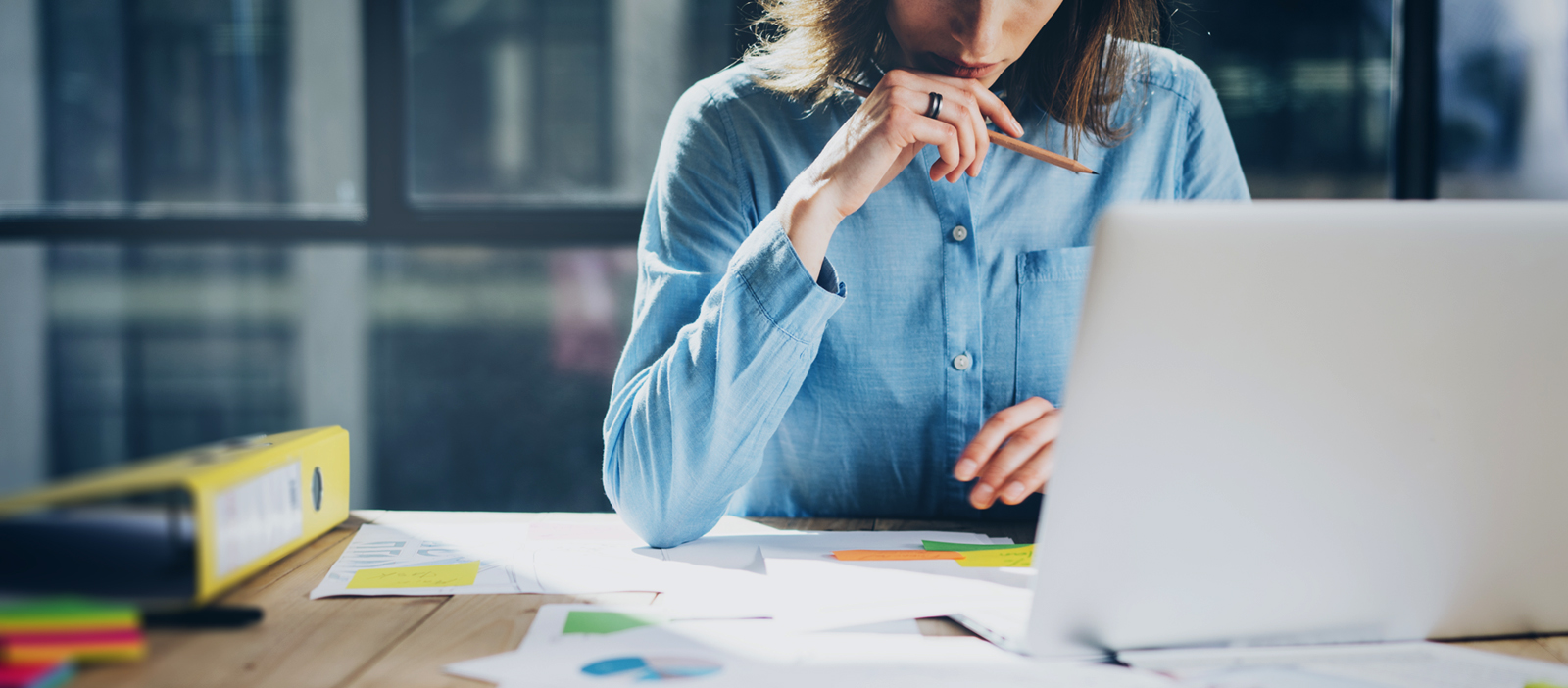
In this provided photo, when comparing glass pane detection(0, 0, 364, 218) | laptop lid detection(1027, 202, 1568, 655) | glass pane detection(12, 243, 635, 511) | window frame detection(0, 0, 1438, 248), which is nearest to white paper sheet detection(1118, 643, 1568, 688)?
laptop lid detection(1027, 202, 1568, 655)

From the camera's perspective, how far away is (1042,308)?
1.21 m

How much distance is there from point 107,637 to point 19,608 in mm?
48

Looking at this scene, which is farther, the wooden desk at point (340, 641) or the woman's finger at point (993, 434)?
the woman's finger at point (993, 434)

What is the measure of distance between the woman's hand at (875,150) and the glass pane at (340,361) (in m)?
1.83

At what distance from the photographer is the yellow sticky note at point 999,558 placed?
32.4 inches

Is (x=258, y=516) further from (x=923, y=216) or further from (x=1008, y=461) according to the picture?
(x=923, y=216)

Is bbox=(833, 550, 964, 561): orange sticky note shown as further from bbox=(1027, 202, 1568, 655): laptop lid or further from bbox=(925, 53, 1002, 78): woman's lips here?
bbox=(925, 53, 1002, 78): woman's lips

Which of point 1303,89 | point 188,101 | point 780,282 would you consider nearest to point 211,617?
point 780,282

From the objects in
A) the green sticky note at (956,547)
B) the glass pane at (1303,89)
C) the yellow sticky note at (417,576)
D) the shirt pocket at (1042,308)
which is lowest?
the green sticky note at (956,547)

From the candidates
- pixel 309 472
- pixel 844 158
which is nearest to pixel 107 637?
pixel 309 472

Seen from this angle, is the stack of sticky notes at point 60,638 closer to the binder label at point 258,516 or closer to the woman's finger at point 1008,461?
the binder label at point 258,516

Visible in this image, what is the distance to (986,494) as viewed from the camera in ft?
3.05

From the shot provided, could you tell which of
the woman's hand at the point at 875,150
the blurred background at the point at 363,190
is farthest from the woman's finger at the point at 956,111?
the blurred background at the point at 363,190

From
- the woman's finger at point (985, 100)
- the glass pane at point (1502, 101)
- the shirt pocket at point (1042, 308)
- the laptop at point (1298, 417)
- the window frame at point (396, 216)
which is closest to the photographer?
the laptop at point (1298, 417)
